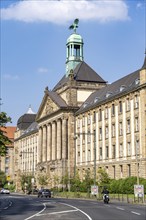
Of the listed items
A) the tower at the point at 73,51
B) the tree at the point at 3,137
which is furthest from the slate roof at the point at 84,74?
the tree at the point at 3,137

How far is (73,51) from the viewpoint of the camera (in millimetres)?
115375

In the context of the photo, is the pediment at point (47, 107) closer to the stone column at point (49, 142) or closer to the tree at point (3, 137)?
the stone column at point (49, 142)

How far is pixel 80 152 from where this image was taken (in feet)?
317

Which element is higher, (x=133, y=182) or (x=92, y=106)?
(x=92, y=106)

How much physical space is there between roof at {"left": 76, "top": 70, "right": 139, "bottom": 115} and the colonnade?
6343mm

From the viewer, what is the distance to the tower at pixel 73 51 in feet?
375

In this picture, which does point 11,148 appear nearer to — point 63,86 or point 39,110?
point 39,110

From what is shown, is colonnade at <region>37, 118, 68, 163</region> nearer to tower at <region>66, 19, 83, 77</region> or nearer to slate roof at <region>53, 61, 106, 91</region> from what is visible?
slate roof at <region>53, 61, 106, 91</region>

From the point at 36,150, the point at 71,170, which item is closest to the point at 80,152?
the point at 71,170

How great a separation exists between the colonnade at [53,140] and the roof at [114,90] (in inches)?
250

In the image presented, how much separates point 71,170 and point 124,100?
90.0 ft

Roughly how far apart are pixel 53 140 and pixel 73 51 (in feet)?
79.0

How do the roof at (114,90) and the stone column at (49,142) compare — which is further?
the stone column at (49,142)

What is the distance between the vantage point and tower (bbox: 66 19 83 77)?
114m
